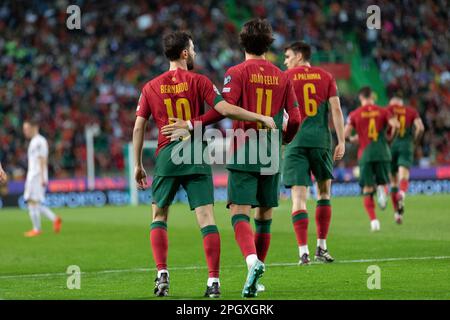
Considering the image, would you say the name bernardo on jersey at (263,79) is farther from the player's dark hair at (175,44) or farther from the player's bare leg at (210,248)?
the player's bare leg at (210,248)

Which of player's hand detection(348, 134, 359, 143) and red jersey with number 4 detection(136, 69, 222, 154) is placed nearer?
red jersey with number 4 detection(136, 69, 222, 154)

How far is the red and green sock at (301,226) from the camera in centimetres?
1030

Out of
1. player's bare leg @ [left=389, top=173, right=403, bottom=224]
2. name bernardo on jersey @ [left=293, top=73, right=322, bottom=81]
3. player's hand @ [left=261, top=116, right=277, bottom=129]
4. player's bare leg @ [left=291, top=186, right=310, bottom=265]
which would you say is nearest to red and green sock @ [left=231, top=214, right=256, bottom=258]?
player's hand @ [left=261, top=116, right=277, bottom=129]

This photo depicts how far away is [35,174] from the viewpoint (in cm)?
1809

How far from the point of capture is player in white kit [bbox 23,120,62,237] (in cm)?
1767

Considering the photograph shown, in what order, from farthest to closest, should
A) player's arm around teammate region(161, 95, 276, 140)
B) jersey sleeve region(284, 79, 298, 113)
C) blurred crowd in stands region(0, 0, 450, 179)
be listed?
blurred crowd in stands region(0, 0, 450, 179)
jersey sleeve region(284, 79, 298, 113)
player's arm around teammate region(161, 95, 276, 140)

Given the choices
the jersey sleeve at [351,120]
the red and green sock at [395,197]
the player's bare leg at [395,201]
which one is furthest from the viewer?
the red and green sock at [395,197]

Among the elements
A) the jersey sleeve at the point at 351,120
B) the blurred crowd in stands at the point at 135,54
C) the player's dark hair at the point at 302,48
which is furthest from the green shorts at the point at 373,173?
the blurred crowd in stands at the point at 135,54

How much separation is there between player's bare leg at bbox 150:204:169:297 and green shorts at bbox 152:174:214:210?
0.11 metres

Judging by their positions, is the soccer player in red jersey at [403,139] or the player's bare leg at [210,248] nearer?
the player's bare leg at [210,248]

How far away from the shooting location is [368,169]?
16.2 meters

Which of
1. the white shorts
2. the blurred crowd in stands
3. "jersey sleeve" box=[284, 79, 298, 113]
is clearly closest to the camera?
"jersey sleeve" box=[284, 79, 298, 113]

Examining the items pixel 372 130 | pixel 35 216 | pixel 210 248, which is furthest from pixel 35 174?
pixel 210 248

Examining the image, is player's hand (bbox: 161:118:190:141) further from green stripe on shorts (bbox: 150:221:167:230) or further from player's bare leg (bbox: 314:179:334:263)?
player's bare leg (bbox: 314:179:334:263)
